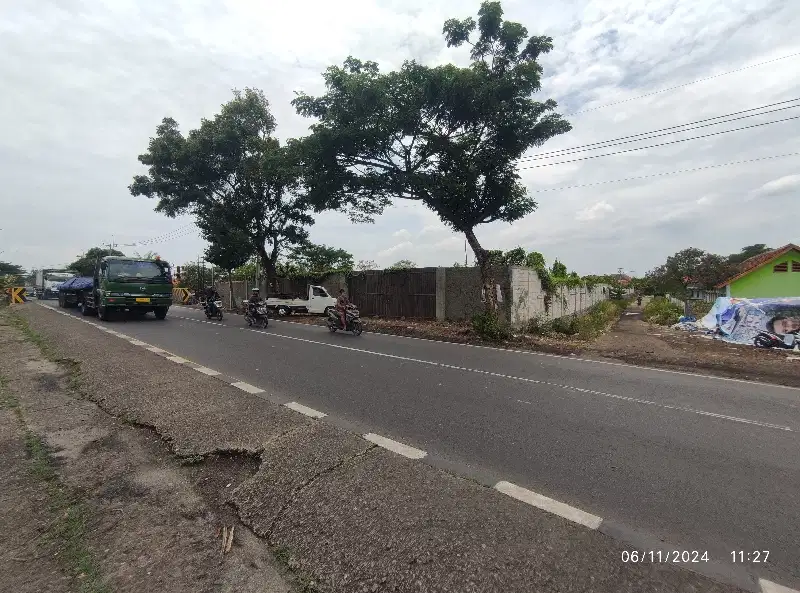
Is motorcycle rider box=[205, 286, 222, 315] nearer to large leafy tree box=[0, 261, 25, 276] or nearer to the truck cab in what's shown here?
the truck cab

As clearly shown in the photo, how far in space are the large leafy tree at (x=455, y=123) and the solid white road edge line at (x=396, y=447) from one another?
10034 mm


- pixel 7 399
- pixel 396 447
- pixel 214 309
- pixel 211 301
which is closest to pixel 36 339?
pixel 7 399

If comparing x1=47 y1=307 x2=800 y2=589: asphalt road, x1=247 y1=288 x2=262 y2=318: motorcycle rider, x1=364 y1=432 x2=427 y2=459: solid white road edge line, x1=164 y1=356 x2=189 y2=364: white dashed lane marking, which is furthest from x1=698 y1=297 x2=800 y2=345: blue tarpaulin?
x1=247 y1=288 x2=262 y2=318: motorcycle rider

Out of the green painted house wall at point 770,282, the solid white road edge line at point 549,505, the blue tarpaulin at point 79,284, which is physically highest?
the green painted house wall at point 770,282

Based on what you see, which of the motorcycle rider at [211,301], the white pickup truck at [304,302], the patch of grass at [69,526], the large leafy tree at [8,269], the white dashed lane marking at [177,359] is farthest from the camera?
the large leafy tree at [8,269]

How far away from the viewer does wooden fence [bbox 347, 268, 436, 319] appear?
58.5ft

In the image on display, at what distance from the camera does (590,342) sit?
12844 mm

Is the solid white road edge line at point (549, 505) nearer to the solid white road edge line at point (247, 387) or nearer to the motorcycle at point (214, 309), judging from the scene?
the solid white road edge line at point (247, 387)

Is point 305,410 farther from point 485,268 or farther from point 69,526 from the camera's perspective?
point 485,268

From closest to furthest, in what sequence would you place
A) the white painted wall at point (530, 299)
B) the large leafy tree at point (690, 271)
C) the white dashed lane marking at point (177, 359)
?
the white dashed lane marking at point (177, 359), the white painted wall at point (530, 299), the large leafy tree at point (690, 271)

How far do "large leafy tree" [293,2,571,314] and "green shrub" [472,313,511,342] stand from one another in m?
0.96

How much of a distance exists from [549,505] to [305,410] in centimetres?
296

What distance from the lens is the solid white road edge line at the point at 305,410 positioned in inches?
195

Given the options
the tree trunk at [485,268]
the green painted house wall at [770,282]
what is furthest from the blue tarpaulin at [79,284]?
the green painted house wall at [770,282]
